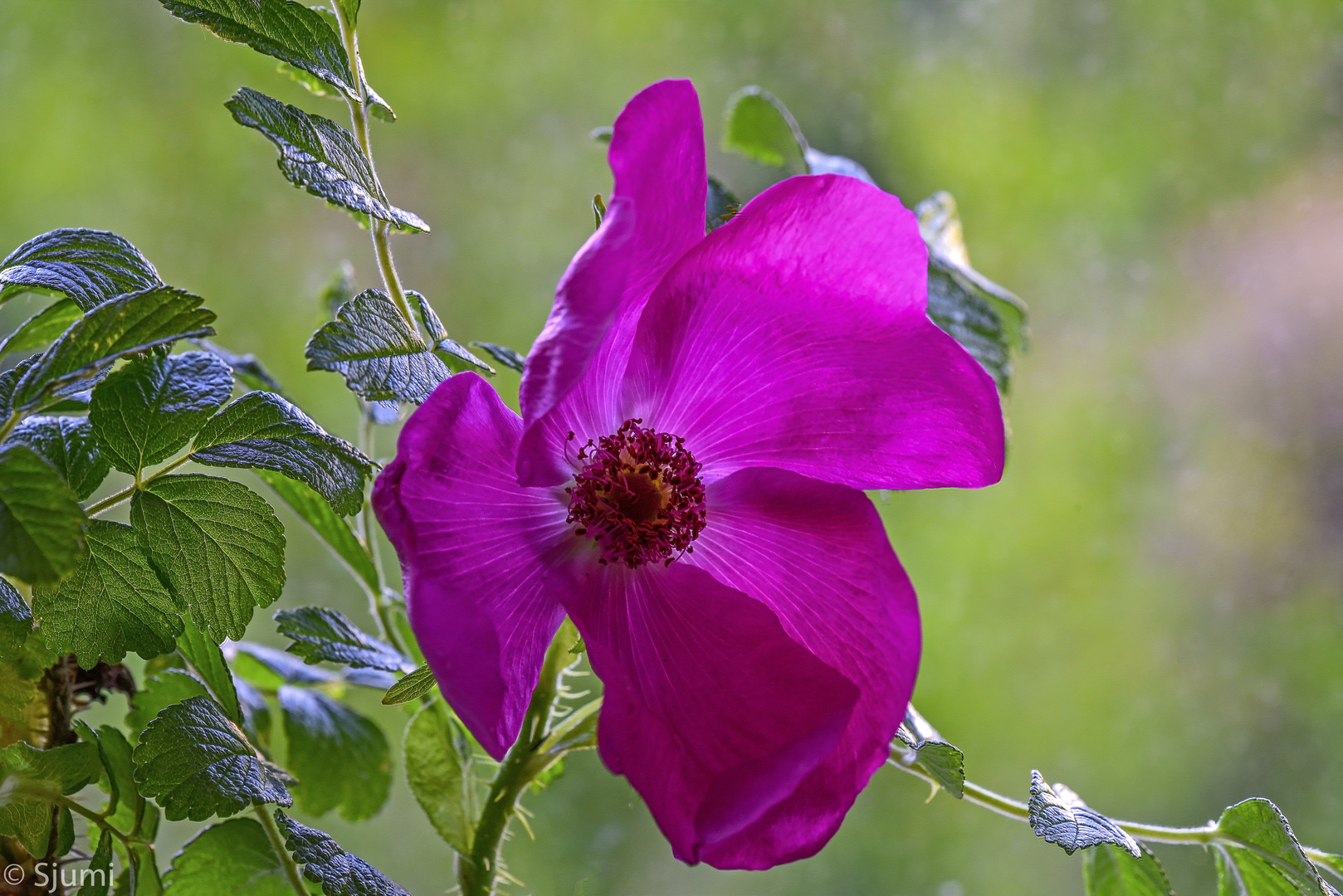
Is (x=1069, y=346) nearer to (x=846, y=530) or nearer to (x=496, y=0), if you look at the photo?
(x=496, y=0)

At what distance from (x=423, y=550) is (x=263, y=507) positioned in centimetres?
8

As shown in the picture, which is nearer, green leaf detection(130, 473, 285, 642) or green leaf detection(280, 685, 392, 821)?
green leaf detection(130, 473, 285, 642)

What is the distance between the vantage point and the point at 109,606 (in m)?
0.34

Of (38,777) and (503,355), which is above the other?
(503,355)

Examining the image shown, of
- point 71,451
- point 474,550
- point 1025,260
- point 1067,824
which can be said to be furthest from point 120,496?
point 1025,260

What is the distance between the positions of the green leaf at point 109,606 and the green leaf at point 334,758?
0.23 metres

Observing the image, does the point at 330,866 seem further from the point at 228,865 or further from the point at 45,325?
the point at 45,325

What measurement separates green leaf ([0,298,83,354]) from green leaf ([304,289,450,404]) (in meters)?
0.15

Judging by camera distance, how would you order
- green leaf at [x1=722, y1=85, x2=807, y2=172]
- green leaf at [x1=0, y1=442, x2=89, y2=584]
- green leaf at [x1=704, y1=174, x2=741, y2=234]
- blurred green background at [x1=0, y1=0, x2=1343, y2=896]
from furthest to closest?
blurred green background at [x1=0, y1=0, x2=1343, y2=896] < green leaf at [x1=722, y1=85, x2=807, y2=172] < green leaf at [x1=704, y1=174, x2=741, y2=234] < green leaf at [x1=0, y1=442, x2=89, y2=584]

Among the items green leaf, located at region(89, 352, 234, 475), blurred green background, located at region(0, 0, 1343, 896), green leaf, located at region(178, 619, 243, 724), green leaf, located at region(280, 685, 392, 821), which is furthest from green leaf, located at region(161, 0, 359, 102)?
blurred green background, located at region(0, 0, 1343, 896)

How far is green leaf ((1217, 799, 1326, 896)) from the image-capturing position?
0.42 meters

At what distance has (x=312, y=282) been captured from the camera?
3.68 feet

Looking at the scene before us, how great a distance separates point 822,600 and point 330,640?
20 centimetres

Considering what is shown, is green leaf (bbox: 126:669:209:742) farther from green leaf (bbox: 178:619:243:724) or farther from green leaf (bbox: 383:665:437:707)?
green leaf (bbox: 383:665:437:707)
